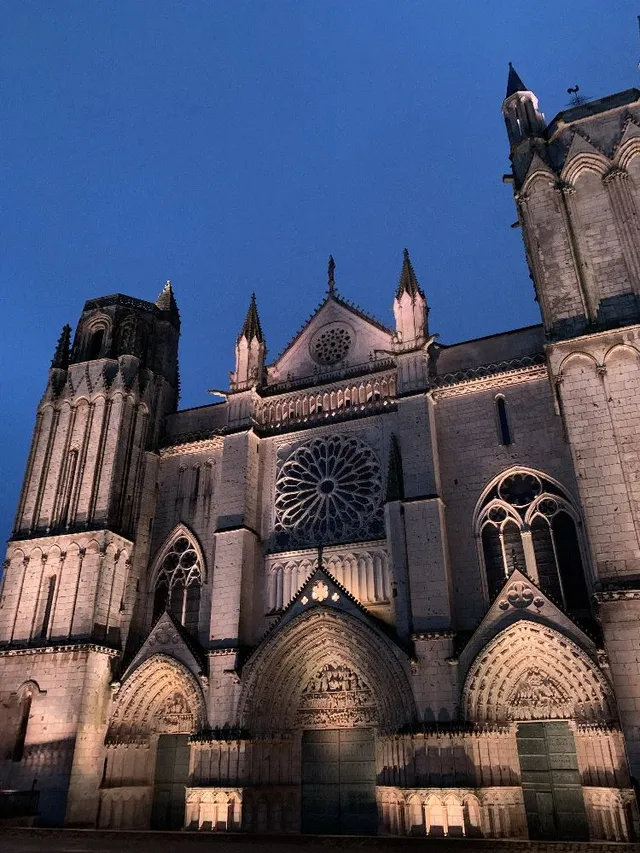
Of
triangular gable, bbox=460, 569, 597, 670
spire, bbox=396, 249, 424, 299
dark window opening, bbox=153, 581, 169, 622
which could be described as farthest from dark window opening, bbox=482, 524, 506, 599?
dark window opening, bbox=153, 581, 169, 622

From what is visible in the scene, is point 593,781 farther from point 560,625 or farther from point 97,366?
point 97,366

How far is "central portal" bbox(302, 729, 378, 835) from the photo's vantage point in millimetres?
17141

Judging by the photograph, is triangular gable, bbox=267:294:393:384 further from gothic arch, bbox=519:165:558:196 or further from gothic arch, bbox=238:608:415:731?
gothic arch, bbox=238:608:415:731

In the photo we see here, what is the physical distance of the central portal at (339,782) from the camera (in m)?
17.1

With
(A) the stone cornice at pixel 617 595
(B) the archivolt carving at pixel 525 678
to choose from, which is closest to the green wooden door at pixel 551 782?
(B) the archivolt carving at pixel 525 678

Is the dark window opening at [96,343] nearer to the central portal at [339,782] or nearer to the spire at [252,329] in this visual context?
the spire at [252,329]

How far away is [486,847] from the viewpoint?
12.6m

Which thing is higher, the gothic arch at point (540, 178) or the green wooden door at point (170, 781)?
the gothic arch at point (540, 178)

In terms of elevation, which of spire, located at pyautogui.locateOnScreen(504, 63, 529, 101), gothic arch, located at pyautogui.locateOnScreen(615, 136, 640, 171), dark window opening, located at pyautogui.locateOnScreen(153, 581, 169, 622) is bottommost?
dark window opening, located at pyautogui.locateOnScreen(153, 581, 169, 622)

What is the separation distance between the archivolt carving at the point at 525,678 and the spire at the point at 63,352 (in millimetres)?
17505

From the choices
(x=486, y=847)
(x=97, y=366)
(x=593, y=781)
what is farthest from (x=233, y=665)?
(x=97, y=366)

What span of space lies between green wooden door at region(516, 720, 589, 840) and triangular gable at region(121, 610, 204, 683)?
28.4 feet

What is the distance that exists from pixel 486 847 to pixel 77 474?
16.1m

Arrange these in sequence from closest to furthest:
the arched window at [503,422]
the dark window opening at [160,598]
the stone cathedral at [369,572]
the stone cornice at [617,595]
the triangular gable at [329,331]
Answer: the stone cornice at [617,595] → the stone cathedral at [369,572] → the arched window at [503,422] → the dark window opening at [160,598] → the triangular gable at [329,331]
